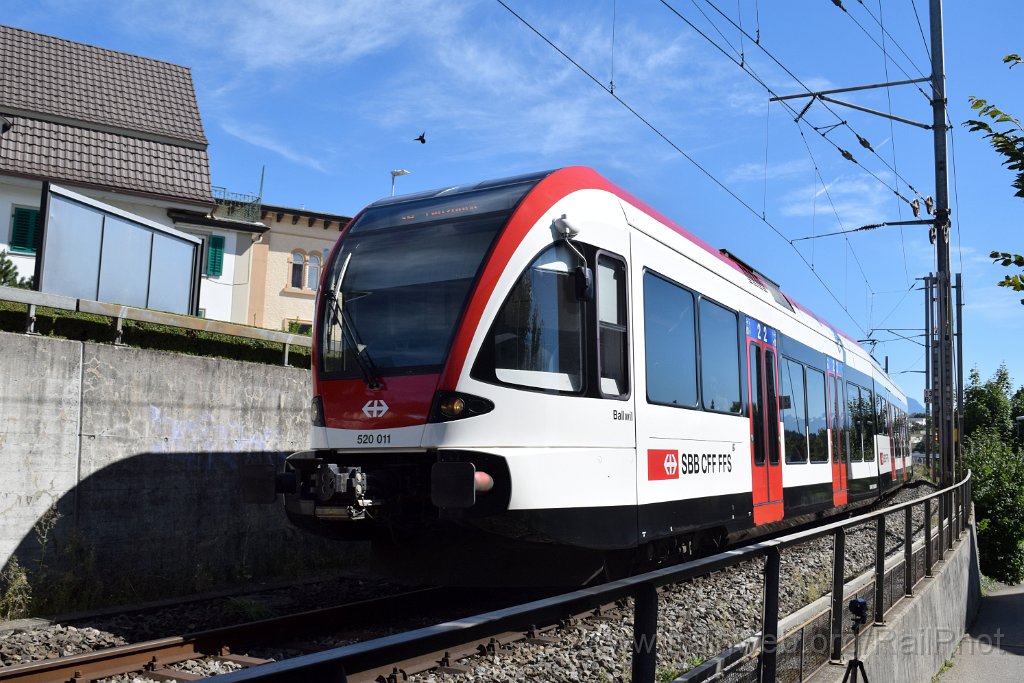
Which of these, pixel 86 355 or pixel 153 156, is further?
pixel 153 156

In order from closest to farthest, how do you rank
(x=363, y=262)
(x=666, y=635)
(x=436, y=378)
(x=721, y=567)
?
1. (x=666, y=635)
2. (x=721, y=567)
3. (x=436, y=378)
4. (x=363, y=262)

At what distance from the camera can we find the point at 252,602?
8664 mm

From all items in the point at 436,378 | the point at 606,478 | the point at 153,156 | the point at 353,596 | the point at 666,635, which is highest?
the point at 153,156

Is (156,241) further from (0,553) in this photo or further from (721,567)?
(721,567)

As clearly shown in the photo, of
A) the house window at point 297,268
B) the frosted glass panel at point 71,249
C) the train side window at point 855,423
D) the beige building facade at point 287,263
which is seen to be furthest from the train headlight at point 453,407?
the house window at point 297,268

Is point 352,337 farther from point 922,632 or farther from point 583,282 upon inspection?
point 922,632

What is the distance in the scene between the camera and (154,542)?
9523 millimetres

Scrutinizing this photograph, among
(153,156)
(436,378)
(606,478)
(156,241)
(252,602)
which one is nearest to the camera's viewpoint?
(436,378)

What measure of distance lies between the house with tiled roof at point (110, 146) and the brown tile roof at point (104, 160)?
0.03m

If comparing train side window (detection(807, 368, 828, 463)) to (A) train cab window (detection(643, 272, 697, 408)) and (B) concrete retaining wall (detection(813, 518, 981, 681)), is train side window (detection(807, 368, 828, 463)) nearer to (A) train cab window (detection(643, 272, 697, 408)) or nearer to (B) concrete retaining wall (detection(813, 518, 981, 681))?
(B) concrete retaining wall (detection(813, 518, 981, 681))

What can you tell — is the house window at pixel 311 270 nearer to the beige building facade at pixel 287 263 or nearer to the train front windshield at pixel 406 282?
the beige building facade at pixel 287 263

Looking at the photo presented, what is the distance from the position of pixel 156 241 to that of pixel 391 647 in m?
12.3

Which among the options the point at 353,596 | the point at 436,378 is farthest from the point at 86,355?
the point at 436,378

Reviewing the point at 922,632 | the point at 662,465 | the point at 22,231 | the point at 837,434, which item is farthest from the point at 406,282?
the point at 22,231
